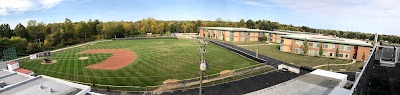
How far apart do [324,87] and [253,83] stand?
34.5ft

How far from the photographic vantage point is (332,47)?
177 ft

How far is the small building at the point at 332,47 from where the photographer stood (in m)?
50.0

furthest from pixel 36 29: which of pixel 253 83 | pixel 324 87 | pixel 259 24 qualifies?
pixel 259 24

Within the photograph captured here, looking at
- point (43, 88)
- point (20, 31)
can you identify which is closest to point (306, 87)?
point (43, 88)

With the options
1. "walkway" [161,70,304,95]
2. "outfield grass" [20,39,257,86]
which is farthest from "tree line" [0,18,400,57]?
"walkway" [161,70,304,95]

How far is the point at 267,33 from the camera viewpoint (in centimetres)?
8694

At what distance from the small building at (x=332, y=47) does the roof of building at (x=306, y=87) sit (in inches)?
1266

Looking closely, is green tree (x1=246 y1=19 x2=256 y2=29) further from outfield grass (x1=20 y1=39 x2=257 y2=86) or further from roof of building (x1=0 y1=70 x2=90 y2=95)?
roof of building (x1=0 y1=70 x2=90 y2=95)

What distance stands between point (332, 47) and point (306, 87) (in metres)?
37.6

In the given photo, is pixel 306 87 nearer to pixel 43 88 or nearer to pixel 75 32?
pixel 43 88

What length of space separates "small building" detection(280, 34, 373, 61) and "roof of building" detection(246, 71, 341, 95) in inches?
1266

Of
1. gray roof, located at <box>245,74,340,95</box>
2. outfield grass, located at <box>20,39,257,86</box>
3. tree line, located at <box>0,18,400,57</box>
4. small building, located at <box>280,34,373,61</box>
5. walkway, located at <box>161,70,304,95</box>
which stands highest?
tree line, located at <box>0,18,400,57</box>

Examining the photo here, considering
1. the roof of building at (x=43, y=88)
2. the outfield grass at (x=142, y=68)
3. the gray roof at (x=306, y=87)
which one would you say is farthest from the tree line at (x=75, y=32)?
the gray roof at (x=306, y=87)

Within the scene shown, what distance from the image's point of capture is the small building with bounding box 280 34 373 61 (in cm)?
5003
